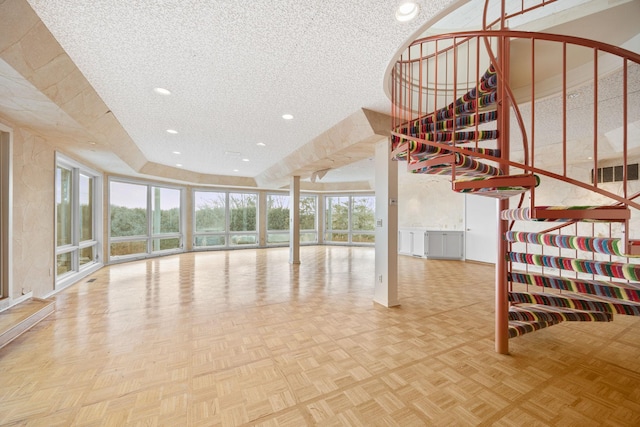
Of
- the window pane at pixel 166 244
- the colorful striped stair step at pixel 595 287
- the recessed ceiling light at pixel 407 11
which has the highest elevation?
the recessed ceiling light at pixel 407 11

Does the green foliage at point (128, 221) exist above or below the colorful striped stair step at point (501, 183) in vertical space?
below

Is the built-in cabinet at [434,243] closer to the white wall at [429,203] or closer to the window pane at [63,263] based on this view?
the white wall at [429,203]

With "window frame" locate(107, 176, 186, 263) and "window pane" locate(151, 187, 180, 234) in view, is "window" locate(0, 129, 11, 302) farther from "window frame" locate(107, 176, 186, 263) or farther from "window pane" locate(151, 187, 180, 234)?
"window pane" locate(151, 187, 180, 234)

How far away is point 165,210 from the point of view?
8750 mm

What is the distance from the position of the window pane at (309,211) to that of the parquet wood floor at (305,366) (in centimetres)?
782

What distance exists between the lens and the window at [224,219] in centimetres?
973

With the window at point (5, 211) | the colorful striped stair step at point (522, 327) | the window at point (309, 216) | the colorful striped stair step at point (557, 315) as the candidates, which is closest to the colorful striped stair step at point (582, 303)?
the colorful striped stair step at point (557, 315)

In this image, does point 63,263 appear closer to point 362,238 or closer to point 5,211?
point 5,211

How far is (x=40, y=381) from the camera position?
78.1 inches

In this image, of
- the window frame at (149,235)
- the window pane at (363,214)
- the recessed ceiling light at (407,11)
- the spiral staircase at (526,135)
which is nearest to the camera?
the spiral staircase at (526,135)

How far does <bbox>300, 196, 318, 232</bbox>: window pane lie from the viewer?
11.8 metres

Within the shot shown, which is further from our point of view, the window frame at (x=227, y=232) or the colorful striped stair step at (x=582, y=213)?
the window frame at (x=227, y=232)

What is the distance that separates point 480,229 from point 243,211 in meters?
8.65

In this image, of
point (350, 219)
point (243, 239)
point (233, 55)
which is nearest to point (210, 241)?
point (243, 239)
